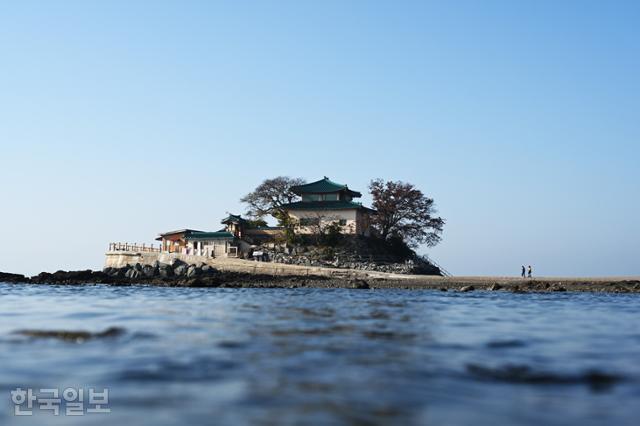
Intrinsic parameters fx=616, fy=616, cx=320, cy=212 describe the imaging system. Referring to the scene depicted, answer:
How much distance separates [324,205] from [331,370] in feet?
170

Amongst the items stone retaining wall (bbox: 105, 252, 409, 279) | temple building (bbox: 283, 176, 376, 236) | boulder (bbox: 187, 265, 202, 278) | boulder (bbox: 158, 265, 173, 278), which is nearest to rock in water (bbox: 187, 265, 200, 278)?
boulder (bbox: 187, 265, 202, 278)

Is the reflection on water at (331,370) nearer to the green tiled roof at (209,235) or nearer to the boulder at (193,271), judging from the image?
the boulder at (193,271)

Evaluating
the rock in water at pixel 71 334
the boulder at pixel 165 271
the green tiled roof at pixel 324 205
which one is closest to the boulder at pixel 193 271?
the boulder at pixel 165 271

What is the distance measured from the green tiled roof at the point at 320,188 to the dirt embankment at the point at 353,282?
1366cm

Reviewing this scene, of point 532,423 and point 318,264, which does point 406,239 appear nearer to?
point 318,264

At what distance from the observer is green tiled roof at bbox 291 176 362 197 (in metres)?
60.8

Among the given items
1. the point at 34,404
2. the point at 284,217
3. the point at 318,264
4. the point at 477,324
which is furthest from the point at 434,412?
the point at 284,217

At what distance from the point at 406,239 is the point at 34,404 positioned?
5698 centimetres

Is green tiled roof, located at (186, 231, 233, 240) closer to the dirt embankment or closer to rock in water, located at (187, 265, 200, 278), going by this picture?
the dirt embankment

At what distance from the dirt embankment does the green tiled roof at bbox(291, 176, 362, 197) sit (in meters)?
13.7

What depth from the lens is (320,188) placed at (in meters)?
61.2

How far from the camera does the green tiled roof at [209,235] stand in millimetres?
58594

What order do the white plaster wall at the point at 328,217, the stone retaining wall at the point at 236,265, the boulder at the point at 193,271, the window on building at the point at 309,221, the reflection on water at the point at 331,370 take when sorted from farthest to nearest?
the window on building at the point at 309,221
the white plaster wall at the point at 328,217
the boulder at the point at 193,271
the stone retaining wall at the point at 236,265
the reflection on water at the point at 331,370

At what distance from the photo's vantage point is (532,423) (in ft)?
18.5
